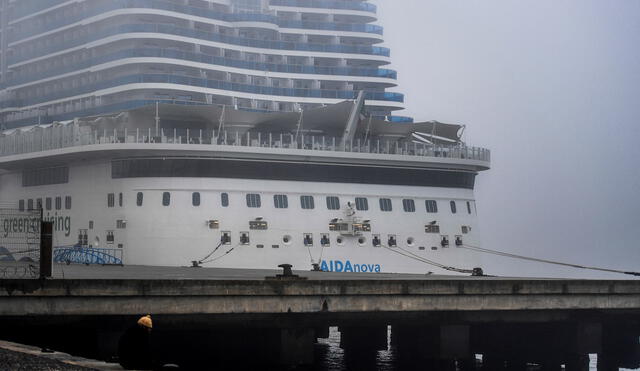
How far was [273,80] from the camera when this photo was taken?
53094 mm

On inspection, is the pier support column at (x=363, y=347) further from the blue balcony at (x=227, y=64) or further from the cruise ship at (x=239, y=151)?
the blue balcony at (x=227, y=64)

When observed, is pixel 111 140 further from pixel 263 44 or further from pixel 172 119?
pixel 263 44

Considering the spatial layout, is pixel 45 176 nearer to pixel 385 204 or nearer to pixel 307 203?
pixel 307 203

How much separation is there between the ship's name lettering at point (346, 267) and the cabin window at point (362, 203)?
218cm

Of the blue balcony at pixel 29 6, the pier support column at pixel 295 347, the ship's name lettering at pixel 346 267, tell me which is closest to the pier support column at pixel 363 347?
the ship's name lettering at pixel 346 267

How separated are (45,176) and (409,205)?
15572 mm

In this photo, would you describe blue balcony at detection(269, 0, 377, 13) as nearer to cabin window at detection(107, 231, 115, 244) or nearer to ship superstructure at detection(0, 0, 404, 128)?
ship superstructure at detection(0, 0, 404, 128)

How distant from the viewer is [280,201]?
43.5 metres

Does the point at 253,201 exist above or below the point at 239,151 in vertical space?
below

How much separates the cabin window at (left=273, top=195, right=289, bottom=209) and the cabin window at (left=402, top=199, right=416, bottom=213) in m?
4.90

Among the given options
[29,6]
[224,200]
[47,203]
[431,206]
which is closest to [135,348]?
[224,200]

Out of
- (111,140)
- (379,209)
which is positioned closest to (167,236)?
(111,140)

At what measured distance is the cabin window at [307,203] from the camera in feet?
144

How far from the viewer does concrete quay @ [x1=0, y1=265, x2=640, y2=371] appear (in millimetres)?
24094
